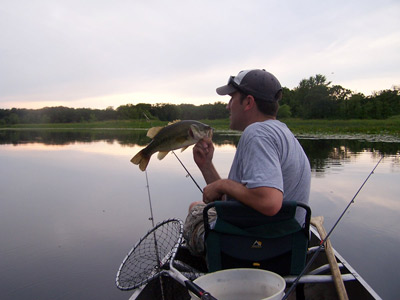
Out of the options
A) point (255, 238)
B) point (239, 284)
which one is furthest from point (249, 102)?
point (239, 284)

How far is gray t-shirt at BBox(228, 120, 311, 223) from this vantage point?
6.84ft

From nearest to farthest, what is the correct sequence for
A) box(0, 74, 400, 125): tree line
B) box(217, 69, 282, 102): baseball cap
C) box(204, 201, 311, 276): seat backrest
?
box(204, 201, 311, 276): seat backrest, box(217, 69, 282, 102): baseball cap, box(0, 74, 400, 125): tree line

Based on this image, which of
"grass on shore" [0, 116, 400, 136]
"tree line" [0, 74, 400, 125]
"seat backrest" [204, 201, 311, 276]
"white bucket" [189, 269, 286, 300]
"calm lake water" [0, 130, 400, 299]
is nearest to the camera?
"white bucket" [189, 269, 286, 300]

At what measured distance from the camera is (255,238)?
2.35 m

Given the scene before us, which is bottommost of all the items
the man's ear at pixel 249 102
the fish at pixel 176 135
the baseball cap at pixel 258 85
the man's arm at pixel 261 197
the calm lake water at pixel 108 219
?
the calm lake water at pixel 108 219

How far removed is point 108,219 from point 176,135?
11.9 feet

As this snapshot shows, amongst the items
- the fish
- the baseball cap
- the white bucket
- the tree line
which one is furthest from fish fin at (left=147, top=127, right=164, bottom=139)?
the tree line

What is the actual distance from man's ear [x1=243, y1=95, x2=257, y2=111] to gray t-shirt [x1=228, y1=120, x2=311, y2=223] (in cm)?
28

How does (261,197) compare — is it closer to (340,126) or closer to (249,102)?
(249,102)

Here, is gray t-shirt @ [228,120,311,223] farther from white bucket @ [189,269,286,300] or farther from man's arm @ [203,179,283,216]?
white bucket @ [189,269,286,300]

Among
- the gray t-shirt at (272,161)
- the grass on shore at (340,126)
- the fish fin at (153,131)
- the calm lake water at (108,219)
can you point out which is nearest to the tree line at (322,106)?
the grass on shore at (340,126)

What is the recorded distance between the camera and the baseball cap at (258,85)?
259 centimetres

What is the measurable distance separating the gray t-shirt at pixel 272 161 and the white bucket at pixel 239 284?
50 cm

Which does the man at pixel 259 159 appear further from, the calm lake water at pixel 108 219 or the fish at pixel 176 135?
the calm lake water at pixel 108 219
